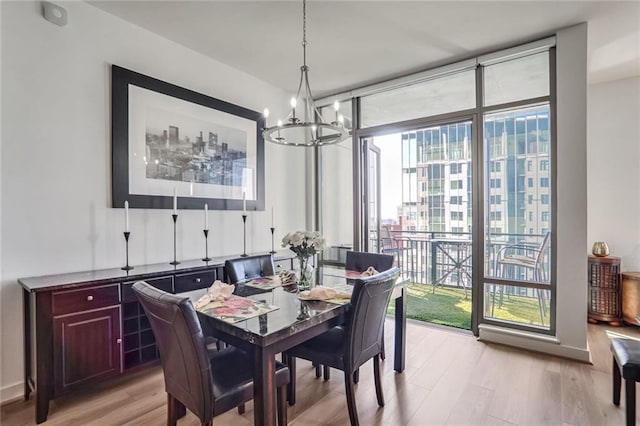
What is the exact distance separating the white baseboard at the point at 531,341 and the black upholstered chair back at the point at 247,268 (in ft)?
7.48

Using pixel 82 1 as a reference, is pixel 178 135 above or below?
below

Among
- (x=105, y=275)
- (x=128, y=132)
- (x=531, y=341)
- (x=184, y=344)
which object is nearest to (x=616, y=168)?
(x=531, y=341)

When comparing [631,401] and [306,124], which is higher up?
[306,124]

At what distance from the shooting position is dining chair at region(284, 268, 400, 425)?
1.84m

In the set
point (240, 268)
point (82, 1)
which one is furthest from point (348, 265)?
point (82, 1)

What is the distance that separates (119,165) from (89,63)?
82cm

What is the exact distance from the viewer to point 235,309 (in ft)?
5.82

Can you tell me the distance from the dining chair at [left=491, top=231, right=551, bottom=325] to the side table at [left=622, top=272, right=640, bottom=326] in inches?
52.6

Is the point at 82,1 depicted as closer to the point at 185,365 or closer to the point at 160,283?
the point at 160,283

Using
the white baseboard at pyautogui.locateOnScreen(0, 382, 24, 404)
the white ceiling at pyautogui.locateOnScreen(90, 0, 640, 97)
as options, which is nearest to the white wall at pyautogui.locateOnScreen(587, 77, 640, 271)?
the white ceiling at pyautogui.locateOnScreen(90, 0, 640, 97)

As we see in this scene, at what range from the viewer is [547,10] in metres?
2.60

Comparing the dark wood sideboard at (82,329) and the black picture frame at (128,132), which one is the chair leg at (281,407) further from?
the black picture frame at (128,132)

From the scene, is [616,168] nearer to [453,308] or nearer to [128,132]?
[453,308]

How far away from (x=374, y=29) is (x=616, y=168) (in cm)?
349
